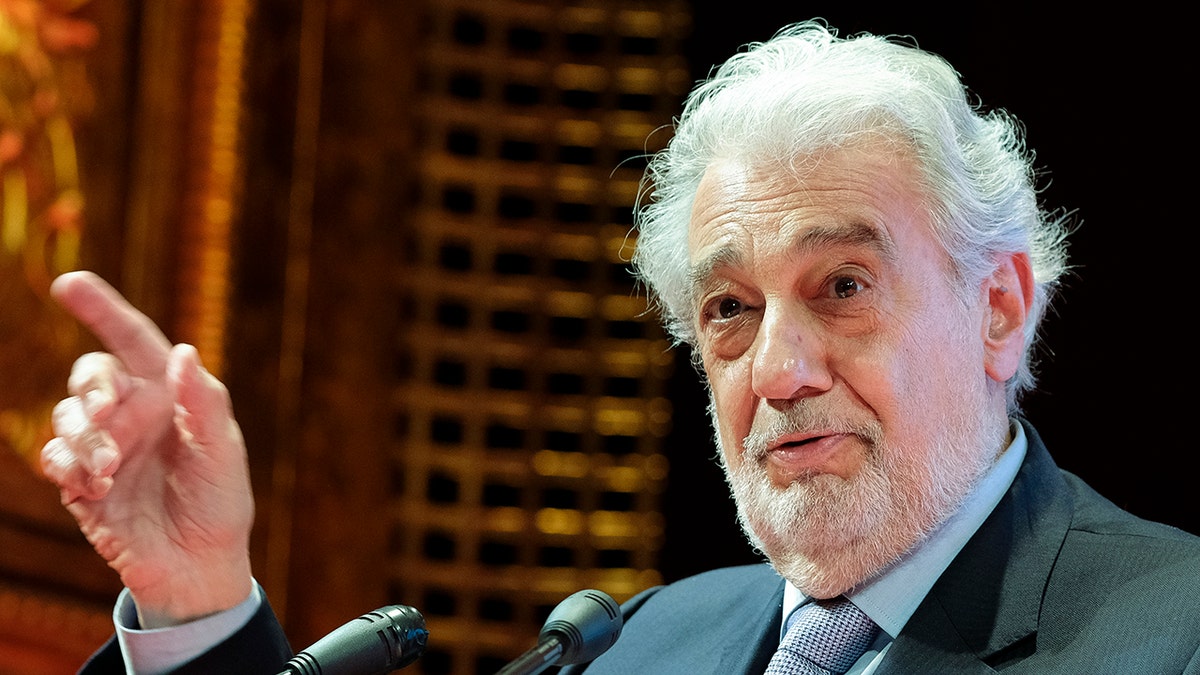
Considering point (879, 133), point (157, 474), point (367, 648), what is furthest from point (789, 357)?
point (157, 474)

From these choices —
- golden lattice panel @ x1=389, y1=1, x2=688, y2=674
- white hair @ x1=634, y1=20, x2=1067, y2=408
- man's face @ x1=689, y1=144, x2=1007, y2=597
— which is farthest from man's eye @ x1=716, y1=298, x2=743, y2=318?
golden lattice panel @ x1=389, y1=1, x2=688, y2=674

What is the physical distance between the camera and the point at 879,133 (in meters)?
2.20

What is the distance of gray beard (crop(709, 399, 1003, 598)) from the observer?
6.82ft

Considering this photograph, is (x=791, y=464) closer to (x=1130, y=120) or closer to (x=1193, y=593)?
(x=1193, y=593)

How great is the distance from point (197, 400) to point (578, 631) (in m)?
0.63

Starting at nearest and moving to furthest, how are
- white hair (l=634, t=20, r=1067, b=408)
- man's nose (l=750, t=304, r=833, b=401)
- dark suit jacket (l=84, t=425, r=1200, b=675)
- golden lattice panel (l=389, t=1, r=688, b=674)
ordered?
dark suit jacket (l=84, t=425, r=1200, b=675) < man's nose (l=750, t=304, r=833, b=401) < white hair (l=634, t=20, r=1067, b=408) < golden lattice panel (l=389, t=1, r=688, b=674)

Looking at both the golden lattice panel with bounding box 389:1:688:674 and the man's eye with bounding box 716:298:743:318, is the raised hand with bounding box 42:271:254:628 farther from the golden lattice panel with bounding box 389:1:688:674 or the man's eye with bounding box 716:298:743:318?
the golden lattice panel with bounding box 389:1:688:674

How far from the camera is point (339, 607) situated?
13.1 ft

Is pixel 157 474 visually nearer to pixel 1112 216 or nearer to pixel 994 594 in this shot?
pixel 994 594

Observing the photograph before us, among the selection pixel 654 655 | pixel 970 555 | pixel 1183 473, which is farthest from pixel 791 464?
pixel 1183 473

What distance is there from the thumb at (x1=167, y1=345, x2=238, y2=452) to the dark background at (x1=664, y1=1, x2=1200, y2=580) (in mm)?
2441

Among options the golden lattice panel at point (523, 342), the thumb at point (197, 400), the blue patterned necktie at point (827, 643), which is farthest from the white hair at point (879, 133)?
the golden lattice panel at point (523, 342)

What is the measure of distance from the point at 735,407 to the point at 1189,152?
220 centimetres

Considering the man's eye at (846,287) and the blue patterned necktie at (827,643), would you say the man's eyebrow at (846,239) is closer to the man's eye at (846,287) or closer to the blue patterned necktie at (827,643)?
the man's eye at (846,287)
